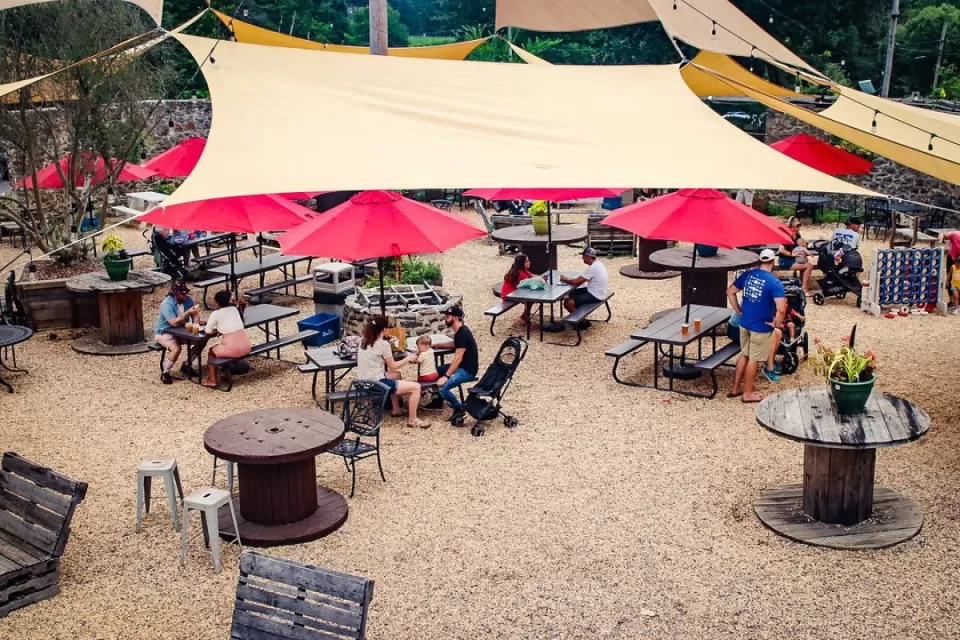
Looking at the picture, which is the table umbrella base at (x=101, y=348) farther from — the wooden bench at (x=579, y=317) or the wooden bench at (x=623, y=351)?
the wooden bench at (x=623, y=351)

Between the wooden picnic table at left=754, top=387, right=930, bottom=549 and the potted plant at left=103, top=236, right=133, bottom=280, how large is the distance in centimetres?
798

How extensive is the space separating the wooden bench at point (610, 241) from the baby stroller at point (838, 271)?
13.3 feet

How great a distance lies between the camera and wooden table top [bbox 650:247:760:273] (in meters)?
11.5

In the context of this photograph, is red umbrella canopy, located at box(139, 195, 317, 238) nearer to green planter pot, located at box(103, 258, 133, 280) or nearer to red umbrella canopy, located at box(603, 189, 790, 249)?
green planter pot, located at box(103, 258, 133, 280)

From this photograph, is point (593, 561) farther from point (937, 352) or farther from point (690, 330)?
point (937, 352)

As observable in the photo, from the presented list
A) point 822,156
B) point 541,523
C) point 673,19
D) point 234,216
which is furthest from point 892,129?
point 822,156

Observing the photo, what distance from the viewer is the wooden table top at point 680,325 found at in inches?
391

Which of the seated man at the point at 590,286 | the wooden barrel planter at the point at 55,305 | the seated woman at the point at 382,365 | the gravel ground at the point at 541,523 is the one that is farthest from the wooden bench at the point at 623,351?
the wooden barrel planter at the point at 55,305

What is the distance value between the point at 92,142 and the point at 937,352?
40.0 feet

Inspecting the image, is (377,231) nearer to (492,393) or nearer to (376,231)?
(376,231)

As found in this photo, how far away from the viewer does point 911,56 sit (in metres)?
33.2

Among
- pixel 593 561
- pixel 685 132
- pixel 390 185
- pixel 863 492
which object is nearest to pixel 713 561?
pixel 593 561

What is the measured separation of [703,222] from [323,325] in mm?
4645

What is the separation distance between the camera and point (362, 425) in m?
8.20
